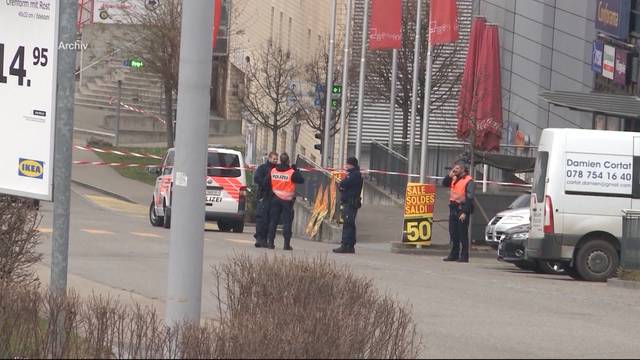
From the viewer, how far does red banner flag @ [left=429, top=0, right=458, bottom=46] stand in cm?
2955

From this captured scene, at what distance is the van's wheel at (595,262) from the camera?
69.8 ft

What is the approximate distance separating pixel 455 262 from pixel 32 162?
15526 millimetres

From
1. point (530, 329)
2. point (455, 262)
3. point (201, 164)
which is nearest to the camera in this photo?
point (201, 164)

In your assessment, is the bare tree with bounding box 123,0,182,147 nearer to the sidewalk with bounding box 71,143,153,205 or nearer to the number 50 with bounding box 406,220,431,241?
the sidewalk with bounding box 71,143,153,205

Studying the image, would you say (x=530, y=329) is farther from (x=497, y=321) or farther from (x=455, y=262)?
(x=455, y=262)

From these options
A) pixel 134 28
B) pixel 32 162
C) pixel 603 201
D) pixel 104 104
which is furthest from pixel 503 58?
pixel 32 162

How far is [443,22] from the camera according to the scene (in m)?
29.7

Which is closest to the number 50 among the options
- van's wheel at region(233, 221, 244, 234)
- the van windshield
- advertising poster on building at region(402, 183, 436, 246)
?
advertising poster on building at region(402, 183, 436, 246)

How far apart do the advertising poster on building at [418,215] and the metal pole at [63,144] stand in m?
18.4

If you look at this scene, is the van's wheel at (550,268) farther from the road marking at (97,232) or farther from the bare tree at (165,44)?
the bare tree at (165,44)

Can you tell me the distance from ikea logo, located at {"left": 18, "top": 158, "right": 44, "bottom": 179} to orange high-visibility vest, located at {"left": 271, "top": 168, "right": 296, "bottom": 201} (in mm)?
14872

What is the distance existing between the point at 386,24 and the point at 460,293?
18366mm

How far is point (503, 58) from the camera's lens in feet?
142

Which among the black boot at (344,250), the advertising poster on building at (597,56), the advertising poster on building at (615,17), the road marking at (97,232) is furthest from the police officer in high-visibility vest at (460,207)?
the advertising poster on building at (597,56)
